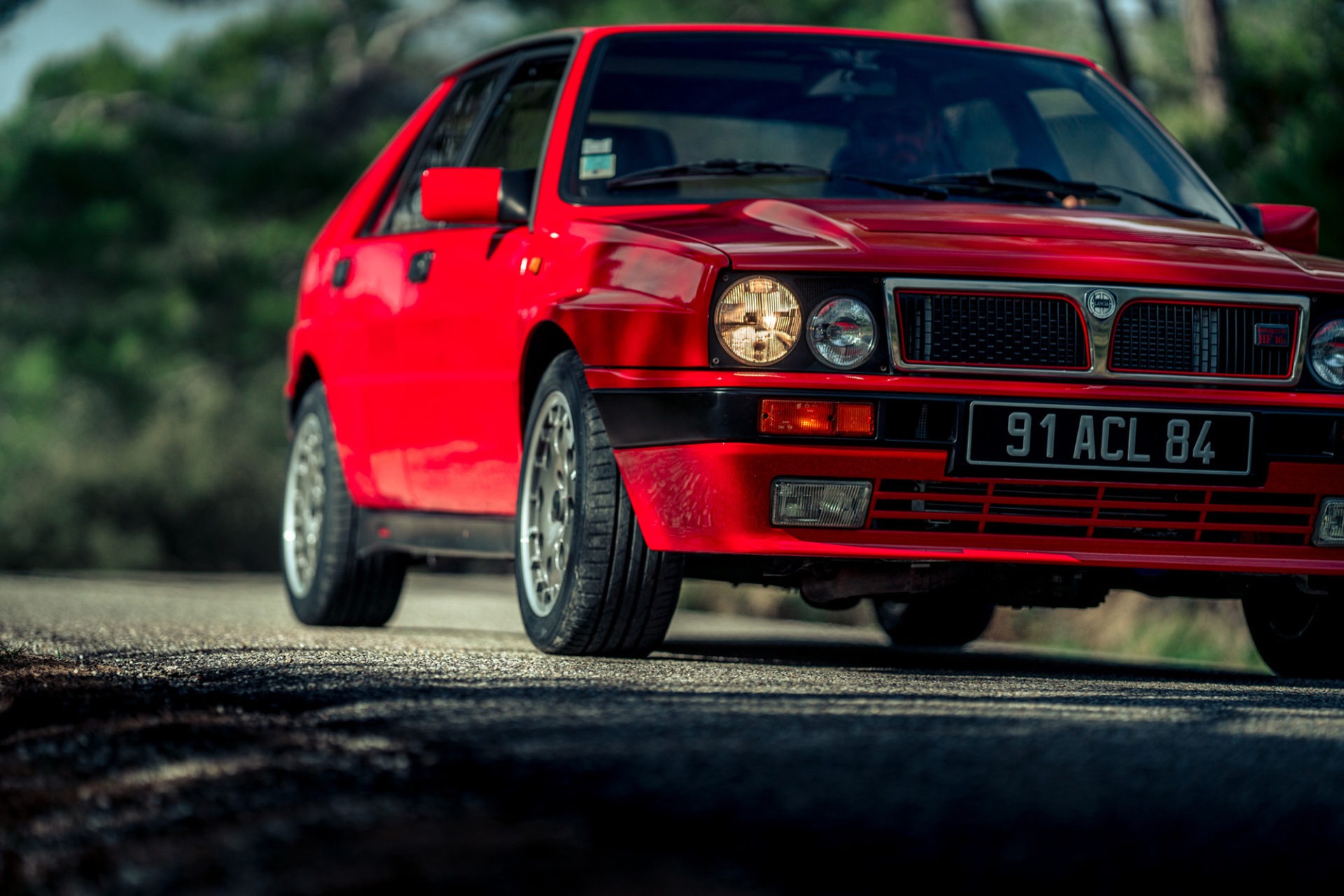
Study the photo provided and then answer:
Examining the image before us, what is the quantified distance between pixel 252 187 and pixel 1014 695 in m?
23.5

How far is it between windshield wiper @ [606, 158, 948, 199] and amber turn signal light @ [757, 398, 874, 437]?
1112 mm

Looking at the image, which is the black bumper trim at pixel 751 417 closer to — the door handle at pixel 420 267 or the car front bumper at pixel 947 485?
the car front bumper at pixel 947 485

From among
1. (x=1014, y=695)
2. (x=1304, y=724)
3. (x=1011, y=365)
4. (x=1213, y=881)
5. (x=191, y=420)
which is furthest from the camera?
(x=191, y=420)

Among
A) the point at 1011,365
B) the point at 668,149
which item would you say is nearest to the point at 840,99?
the point at 668,149

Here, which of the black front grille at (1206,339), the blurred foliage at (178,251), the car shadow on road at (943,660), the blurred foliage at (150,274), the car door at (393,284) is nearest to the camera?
the black front grille at (1206,339)

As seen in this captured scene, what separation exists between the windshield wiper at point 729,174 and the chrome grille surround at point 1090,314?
2.79 ft

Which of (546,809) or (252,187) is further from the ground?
(252,187)

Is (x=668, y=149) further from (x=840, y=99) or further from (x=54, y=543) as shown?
(x=54, y=543)

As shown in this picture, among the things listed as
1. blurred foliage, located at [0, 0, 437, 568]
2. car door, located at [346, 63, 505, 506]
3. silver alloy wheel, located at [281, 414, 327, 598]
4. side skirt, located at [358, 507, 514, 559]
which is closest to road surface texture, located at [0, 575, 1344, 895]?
side skirt, located at [358, 507, 514, 559]

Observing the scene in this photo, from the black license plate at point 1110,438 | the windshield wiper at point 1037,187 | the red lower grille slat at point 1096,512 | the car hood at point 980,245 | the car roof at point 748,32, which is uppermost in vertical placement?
Result: the car roof at point 748,32

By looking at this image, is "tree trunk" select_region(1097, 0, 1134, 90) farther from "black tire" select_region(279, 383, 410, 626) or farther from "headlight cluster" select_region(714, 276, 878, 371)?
"headlight cluster" select_region(714, 276, 878, 371)

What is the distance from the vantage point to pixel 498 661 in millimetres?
4984

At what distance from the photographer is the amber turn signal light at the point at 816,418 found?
185 inches

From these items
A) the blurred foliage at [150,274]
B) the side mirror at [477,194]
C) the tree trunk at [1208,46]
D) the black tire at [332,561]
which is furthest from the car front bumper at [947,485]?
the blurred foliage at [150,274]
